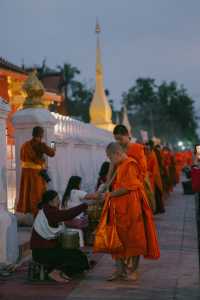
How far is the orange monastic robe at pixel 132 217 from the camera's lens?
6812 mm

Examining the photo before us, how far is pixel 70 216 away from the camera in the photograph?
6902 mm

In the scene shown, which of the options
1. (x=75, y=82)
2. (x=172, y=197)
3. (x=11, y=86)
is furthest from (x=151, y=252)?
(x=75, y=82)

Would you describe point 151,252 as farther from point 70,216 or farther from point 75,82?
point 75,82

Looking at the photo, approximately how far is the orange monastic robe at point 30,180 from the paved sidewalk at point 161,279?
1.79m

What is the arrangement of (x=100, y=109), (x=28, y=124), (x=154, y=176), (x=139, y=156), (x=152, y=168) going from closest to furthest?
(x=139, y=156) → (x=28, y=124) → (x=152, y=168) → (x=154, y=176) → (x=100, y=109)

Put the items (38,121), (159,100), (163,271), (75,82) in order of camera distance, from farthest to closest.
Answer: (159,100) → (75,82) → (38,121) → (163,271)

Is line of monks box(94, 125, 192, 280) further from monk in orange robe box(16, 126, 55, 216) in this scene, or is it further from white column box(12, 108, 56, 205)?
white column box(12, 108, 56, 205)

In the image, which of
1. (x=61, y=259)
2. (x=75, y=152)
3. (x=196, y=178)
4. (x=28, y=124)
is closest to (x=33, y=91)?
(x=28, y=124)

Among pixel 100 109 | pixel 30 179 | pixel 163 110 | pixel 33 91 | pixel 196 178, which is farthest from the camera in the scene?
pixel 163 110

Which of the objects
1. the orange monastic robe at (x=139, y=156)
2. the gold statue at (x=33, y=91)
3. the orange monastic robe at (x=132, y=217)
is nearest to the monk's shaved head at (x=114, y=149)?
the orange monastic robe at (x=132, y=217)

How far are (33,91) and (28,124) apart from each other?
1.93 feet

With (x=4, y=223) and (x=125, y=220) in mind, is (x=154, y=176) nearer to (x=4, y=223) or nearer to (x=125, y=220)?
(x=4, y=223)

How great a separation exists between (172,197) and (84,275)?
13763mm

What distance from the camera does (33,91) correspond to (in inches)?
431
